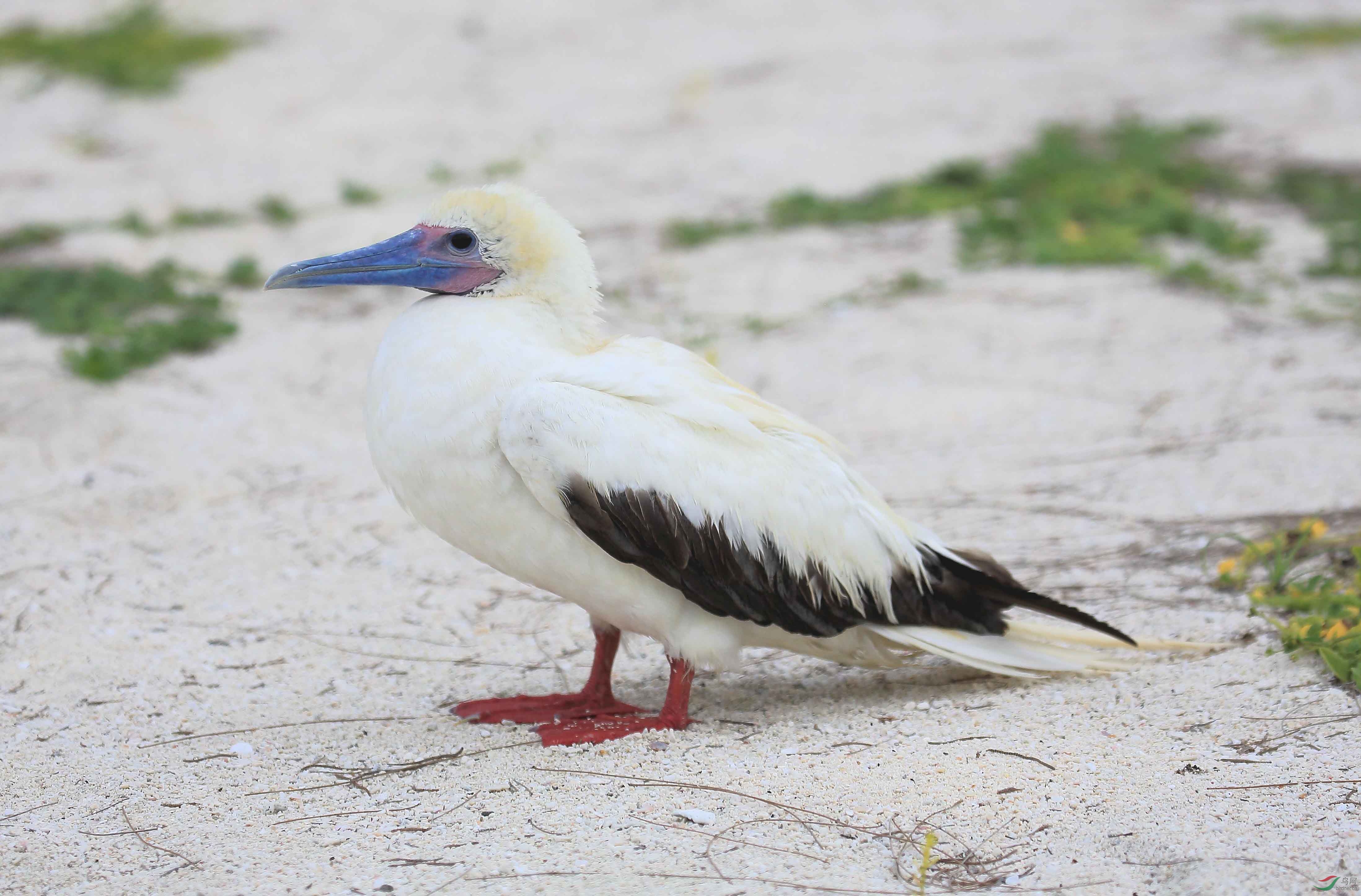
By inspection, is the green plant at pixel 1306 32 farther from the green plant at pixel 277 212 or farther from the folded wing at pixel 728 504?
the folded wing at pixel 728 504

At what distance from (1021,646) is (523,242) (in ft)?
6.43

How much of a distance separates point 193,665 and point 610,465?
1.75m

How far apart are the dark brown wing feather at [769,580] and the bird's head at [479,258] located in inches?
28.1

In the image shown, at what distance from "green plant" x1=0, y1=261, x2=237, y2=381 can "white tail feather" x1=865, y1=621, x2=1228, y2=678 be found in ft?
14.8

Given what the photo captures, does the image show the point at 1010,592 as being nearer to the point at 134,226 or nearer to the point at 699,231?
the point at 699,231

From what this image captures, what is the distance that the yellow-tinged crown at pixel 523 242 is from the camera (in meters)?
4.04

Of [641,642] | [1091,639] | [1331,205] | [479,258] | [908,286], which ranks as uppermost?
[479,258]

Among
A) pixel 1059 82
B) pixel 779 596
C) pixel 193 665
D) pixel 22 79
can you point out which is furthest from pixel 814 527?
pixel 22 79

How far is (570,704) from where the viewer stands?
4.27 metres

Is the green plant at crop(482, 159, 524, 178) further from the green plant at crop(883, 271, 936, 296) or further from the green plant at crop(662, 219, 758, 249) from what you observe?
the green plant at crop(883, 271, 936, 296)

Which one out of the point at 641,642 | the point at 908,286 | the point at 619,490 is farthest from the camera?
the point at 908,286

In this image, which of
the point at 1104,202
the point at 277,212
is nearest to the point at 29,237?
the point at 277,212

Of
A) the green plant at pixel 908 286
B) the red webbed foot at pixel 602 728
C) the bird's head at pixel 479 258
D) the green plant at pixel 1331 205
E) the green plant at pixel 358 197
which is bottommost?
the red webbed foot at pixel 602 728

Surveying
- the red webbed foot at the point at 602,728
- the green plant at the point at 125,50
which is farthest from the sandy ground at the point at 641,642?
the green plant at the point at 125,50
